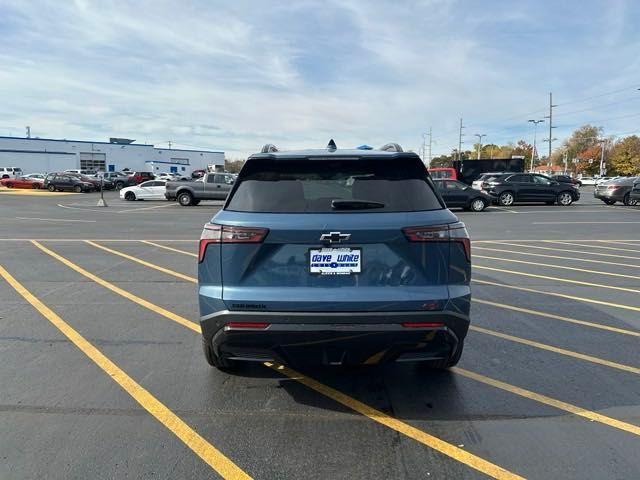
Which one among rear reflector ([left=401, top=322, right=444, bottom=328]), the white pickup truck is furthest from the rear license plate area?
the white pickup truck

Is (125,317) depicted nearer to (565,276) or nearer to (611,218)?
(565,276)

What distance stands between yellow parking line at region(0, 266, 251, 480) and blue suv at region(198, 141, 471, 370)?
0.58 metres

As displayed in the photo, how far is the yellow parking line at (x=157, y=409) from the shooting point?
2656mm

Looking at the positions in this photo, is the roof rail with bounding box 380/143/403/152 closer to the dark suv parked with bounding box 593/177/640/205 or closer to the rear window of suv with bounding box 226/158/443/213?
the rear window of suv with bounding box 226/158/443/213

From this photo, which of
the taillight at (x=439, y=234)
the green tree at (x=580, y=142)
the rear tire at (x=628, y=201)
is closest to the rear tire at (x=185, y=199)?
the rear tire at (x=628, y=201)

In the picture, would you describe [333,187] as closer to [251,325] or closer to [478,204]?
[251,325]

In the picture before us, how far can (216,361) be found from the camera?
11.5 ft

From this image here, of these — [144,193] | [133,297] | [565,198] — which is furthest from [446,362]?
[144,193]

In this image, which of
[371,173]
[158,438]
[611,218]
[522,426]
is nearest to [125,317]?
[158,438]

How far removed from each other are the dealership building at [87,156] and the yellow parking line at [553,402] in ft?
208

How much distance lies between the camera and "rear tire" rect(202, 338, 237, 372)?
3.33 meters

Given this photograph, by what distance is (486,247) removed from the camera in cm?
1079

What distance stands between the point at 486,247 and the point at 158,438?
30.8 ft

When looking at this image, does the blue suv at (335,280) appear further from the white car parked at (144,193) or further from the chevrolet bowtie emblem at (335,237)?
the white car parked at (144,193)
